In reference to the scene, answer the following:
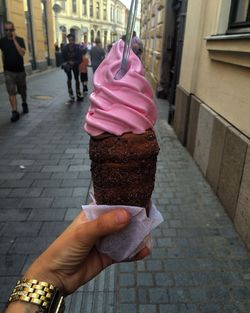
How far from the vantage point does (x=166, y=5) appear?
9.76 metres

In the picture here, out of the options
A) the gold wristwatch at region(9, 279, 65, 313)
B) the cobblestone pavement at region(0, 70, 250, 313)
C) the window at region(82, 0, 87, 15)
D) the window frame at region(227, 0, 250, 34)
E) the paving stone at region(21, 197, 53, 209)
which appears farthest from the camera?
the window at region(82, 0, 87, 15)

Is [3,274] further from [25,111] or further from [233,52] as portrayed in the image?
[25,111]

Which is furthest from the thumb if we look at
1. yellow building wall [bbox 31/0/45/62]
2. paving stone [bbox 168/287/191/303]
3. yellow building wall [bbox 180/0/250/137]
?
yellow building wall [bbox 31/0/45/62]

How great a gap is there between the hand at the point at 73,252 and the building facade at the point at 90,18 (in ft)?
160

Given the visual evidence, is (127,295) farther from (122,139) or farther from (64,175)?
(64,175)

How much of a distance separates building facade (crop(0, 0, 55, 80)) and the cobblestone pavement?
9.39m

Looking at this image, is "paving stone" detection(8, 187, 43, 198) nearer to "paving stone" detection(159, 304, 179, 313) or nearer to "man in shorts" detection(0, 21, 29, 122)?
"paving stone" detection(159, 304, 179, 313)

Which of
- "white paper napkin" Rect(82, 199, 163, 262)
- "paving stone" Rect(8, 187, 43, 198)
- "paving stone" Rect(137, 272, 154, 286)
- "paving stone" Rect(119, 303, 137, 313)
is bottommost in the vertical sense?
"paving stone" Rect(8, 187, 43, 198)

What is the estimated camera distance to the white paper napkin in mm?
1484

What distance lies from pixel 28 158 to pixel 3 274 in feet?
9.48

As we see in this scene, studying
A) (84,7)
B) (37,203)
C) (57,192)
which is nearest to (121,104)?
(37,203)

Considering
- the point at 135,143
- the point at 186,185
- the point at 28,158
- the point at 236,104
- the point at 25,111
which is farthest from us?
the point at 25,111

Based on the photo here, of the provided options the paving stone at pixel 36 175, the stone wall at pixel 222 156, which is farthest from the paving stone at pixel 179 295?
the paving stone at pixel 36 175

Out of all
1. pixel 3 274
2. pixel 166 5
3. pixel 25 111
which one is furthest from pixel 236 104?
pixel 166 5
